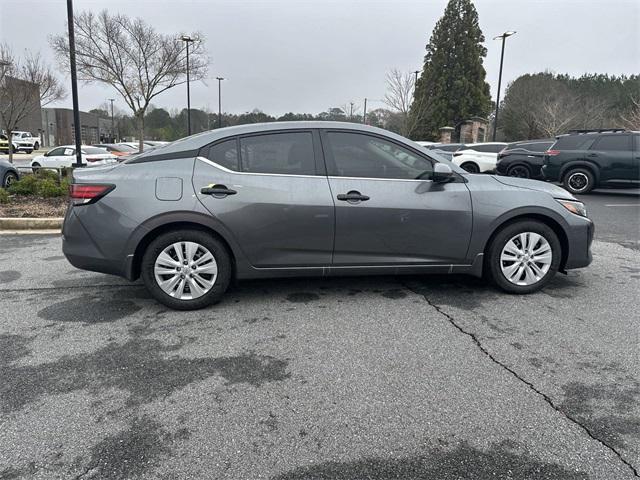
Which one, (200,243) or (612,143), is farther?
(612,143)

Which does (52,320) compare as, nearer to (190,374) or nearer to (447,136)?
(190,374)

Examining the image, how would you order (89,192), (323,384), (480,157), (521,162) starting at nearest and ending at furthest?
(323,384), (89,192), (521,162), (480,157)

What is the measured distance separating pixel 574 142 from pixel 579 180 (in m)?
1.05

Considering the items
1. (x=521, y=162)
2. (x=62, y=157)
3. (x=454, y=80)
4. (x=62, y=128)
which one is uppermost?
(x=454, y=80)

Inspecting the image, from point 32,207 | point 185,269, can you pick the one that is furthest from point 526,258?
point 32,207

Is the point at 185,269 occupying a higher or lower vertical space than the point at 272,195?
lower

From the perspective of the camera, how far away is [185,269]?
3922 millimetres

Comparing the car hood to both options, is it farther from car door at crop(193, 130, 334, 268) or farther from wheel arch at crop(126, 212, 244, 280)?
wheel arch at crop(126, 212, 244, 280)

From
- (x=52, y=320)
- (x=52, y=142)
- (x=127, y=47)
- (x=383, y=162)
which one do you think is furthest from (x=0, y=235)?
(x=52, y=142)

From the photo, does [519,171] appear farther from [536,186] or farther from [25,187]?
[25,187]

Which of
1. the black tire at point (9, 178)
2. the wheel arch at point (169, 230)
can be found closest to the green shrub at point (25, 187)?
Result: the black tire at point (9, 178)

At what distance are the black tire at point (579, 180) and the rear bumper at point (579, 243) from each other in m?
9.35

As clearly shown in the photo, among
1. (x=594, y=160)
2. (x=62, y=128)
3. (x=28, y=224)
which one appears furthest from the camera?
(x=62, y=128)

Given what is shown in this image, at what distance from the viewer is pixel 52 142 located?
2515 inches
